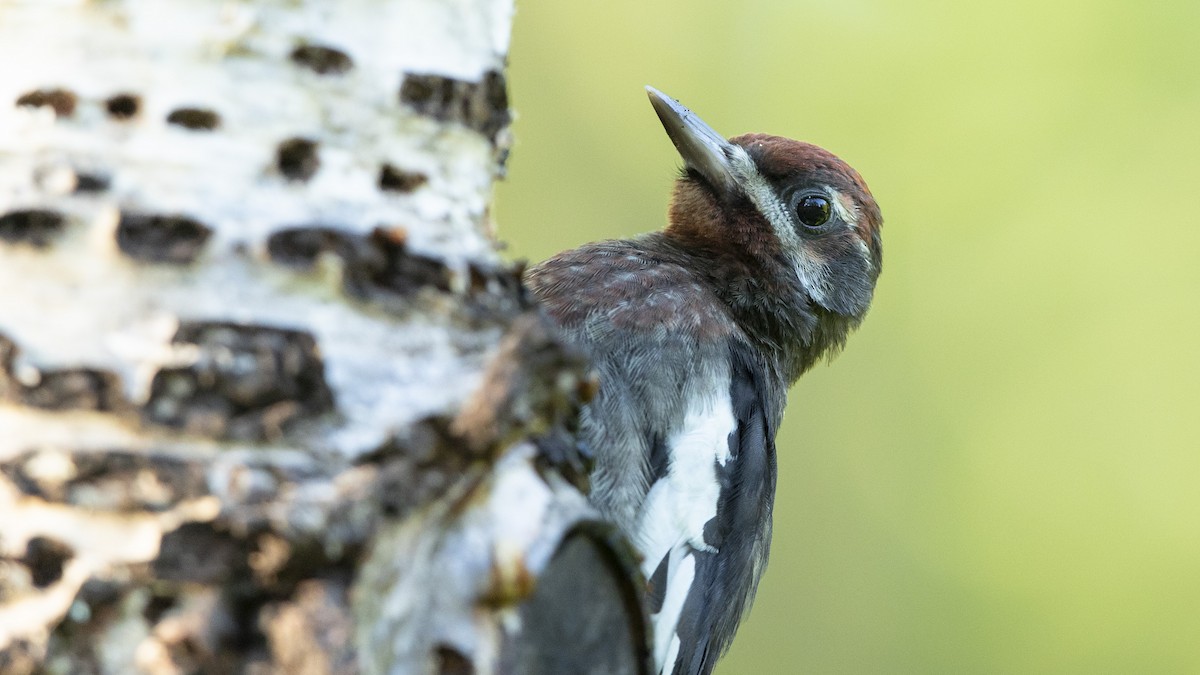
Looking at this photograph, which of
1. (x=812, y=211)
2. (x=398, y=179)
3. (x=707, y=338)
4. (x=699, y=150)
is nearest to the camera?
(x=398, y=179)

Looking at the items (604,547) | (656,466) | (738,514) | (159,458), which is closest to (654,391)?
(656,466)

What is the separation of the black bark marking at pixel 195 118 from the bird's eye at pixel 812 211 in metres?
2.65

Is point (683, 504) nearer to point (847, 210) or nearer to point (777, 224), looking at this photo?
point (777, 224)

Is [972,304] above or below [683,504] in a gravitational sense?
below

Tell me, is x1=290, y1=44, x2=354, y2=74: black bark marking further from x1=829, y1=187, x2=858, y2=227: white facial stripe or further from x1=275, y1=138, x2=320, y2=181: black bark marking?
x1=829, y1=187, x2=858, y2=227: white facial stripe

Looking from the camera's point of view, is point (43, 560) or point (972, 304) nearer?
point (43, 560)

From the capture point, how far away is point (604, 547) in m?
1.37

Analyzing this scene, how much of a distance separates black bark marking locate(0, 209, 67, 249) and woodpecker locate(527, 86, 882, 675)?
4.75 feet

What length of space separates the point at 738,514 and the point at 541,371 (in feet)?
6.15

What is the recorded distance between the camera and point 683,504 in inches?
111

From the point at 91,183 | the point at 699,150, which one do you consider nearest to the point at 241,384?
the point at 91,183

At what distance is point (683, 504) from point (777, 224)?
1132 mm

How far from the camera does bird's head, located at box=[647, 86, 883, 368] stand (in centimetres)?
346

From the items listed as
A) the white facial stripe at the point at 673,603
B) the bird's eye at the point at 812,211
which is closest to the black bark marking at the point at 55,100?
the white facial stripe at the point at 673,603
